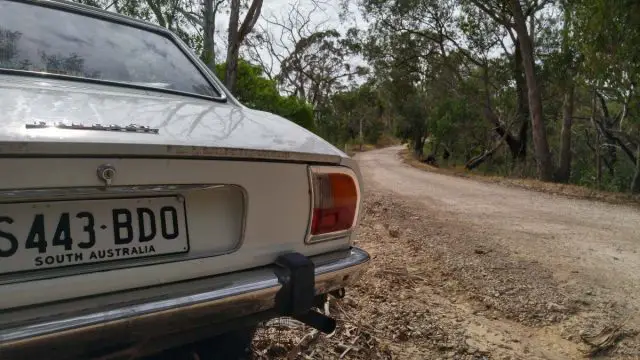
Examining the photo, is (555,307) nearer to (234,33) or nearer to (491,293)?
(491,293)

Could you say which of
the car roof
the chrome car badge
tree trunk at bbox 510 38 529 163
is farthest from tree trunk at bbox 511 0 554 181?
the chrome car badge

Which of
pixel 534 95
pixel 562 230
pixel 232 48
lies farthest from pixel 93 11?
pixel 534 95

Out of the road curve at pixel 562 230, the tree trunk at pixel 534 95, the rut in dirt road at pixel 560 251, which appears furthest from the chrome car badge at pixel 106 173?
the tree trunk at pixel 534 95

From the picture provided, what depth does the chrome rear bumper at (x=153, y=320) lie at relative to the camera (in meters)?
1.20

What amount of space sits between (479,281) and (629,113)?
45.8 feet

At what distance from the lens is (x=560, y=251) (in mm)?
4508

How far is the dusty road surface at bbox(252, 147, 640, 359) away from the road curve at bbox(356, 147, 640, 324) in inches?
0.6

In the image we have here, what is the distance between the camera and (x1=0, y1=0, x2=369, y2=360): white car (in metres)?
1.25

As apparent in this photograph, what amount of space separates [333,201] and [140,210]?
30.4 inches

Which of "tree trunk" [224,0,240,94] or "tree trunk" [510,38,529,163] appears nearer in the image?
"tree trunk" [224,0,240,94]

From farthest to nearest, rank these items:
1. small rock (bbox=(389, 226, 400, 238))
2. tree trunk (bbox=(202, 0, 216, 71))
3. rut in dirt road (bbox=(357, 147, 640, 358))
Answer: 1. tree trunk (bbox=(202, 0, 216, 71))
2. small rock (bbox=(389, 226, 400, 238))
3. rut in dirt road (bbox=(357, 147, 640, 358))

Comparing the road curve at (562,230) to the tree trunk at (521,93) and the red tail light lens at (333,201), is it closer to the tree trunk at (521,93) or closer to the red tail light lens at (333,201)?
the red tail light lens at (333,201)

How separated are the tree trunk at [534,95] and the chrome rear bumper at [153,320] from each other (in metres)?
14.0

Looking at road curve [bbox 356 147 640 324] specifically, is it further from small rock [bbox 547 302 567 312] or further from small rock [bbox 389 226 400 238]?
small rock [bbox 389 226 400 238]
